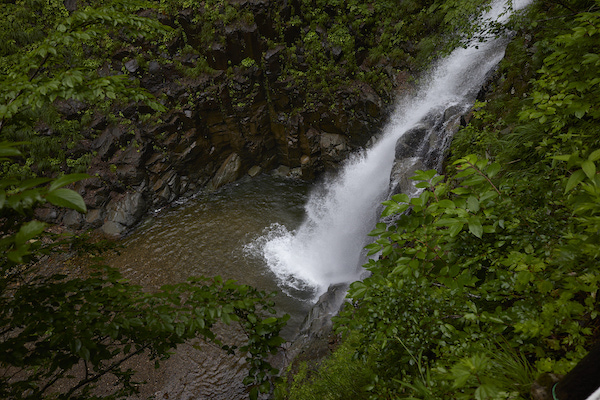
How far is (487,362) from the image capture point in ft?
4.46

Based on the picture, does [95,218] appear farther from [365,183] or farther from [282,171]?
[365,183]

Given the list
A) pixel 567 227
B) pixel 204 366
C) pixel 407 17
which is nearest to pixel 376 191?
pixel 407 17

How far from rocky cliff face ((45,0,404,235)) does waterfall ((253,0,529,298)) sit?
46.7 inches

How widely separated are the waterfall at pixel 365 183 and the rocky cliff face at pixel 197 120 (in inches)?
46.7

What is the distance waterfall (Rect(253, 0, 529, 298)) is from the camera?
285 inches

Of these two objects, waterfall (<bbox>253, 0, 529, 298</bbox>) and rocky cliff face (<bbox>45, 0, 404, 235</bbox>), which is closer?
waterfall (<bbox>253, 0, 529, 298</bbox>)

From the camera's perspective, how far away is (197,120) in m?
11.4

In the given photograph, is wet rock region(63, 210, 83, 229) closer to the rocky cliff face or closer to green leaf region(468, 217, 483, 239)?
the rocky cliff face

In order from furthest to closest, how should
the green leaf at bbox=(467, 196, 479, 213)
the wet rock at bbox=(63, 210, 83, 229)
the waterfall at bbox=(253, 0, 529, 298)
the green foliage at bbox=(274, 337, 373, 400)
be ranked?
the wet rock at bbox=(63, 210, 83, 229)
the waterfall at bbox=(253, 0, 529, 298)
the green foliage at bbox=(274, 337, 373, 400)
the green leaf at bbox=(467, 196, 479, 213)

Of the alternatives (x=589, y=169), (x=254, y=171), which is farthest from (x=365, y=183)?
(x=589, y=169)

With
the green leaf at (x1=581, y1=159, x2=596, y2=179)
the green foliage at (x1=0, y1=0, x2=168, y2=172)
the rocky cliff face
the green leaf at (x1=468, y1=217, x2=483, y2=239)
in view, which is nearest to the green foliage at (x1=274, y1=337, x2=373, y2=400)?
the green leaf at (x1=468, y1=217, x2=483, y2=239)

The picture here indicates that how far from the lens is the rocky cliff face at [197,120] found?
10.5 metres

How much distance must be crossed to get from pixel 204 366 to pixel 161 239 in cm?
509

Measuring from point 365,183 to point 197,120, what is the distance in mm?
7315
